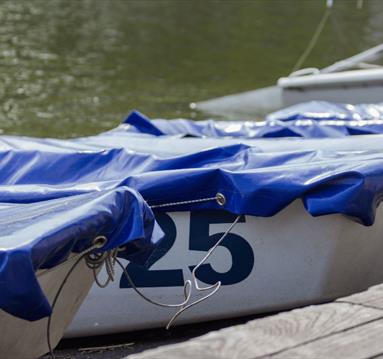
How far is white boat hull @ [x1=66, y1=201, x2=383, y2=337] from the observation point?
5.31 metres

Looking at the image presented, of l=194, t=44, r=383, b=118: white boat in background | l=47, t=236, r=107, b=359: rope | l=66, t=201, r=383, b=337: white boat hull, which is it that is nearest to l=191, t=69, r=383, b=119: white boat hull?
l=194, t=44, r=383, b=118: white boat in background

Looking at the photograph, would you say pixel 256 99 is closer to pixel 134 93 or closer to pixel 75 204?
pixel 134 93

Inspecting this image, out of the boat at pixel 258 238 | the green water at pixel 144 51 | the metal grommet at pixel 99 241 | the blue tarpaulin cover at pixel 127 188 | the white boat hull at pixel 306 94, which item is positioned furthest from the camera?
the green water at pixel 144 51

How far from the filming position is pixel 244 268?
539cm

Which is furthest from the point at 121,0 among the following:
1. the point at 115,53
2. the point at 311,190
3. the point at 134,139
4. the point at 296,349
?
the point at 296,349

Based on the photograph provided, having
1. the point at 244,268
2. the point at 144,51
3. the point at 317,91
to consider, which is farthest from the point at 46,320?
the point at 144,51

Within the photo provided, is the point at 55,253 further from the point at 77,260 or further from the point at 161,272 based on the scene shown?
the point at 161,272

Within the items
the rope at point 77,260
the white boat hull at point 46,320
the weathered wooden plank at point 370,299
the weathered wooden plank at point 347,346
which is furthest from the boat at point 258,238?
the weathered wooden plank at point 347,346

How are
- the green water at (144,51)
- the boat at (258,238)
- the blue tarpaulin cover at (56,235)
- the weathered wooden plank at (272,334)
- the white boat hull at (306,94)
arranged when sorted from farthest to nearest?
1. the green water at (144,51)
2. the white boat hull at (306,94)
3. the boat at (258,238)
4. the blue tarpaulin cover at (56,235)
5. the weathered wooden plank at (272,334)

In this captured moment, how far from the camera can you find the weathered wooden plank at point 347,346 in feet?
8.60

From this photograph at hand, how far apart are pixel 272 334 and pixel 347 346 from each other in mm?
210

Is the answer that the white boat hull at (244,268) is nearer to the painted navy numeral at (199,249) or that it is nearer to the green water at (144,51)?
the painted navy numeral at (199,249)

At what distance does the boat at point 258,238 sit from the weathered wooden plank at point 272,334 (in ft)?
6.89

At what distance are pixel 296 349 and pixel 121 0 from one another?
28792 mm
